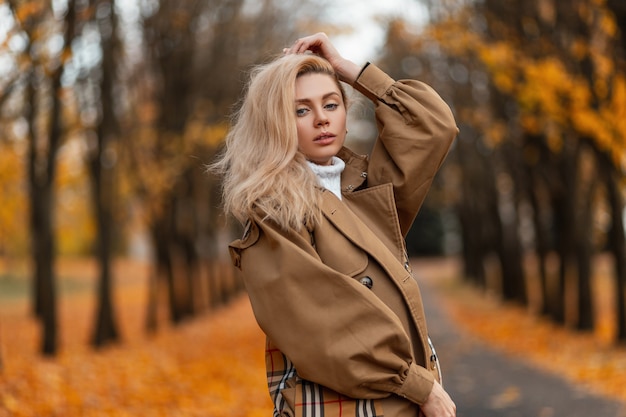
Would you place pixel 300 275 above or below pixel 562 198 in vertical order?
above

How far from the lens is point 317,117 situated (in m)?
2.69

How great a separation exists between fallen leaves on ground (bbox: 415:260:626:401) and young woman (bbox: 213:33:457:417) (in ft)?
22.2

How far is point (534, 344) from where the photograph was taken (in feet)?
45.0

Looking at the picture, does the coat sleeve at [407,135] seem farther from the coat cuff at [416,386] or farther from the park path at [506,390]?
the park path at [506,390]

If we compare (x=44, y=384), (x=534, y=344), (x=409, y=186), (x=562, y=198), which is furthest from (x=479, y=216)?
(x=409, y=186)

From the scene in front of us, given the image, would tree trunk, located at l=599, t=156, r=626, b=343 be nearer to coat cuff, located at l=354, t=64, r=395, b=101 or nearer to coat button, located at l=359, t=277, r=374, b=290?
coat cuff, located at l=354, t=64, r=395, b=101

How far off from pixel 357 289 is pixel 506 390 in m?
7.41

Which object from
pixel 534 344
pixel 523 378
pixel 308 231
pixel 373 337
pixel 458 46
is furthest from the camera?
pixel 534 344

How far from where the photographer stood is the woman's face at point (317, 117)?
106 inches

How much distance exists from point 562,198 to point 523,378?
6.26 m

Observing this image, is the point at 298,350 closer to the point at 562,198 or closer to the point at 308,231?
the point at 308,231

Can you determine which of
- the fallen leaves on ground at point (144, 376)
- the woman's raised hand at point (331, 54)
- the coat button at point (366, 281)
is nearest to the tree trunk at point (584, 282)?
the fallen leaves on ground at point (144, 376)

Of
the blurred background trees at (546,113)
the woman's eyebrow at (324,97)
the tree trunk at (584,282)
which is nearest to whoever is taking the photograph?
the woman's eyebrow at (324,97)

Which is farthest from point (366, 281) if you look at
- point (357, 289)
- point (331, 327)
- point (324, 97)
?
point (324, 97)
